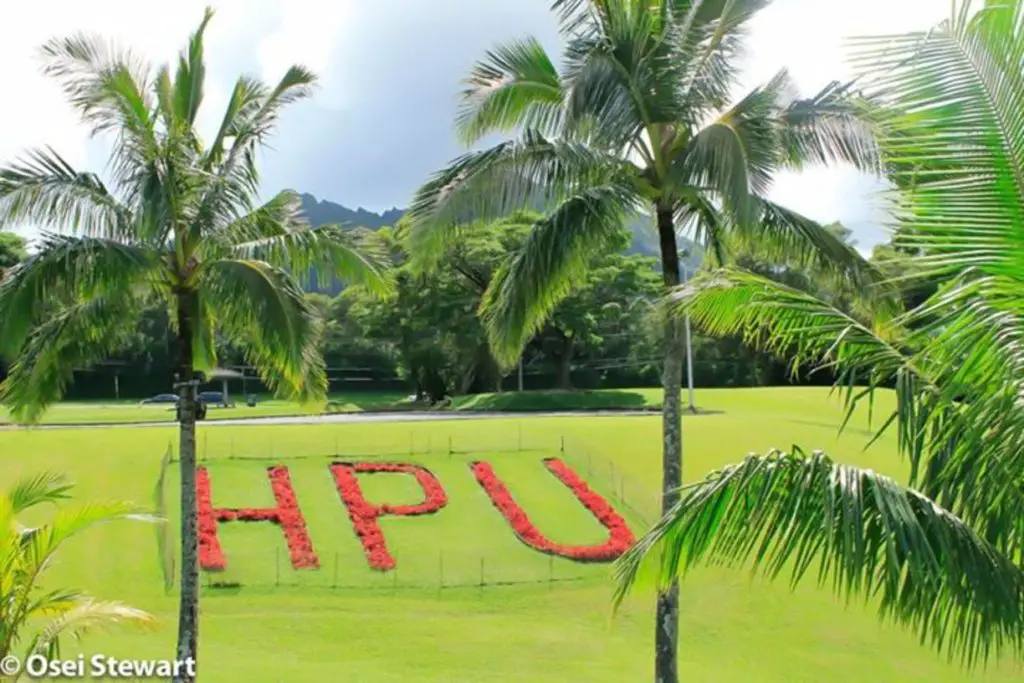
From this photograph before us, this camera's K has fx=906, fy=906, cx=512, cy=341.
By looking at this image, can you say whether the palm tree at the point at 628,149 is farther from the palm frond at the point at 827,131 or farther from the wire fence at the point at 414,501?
the wire fence at the point at 414,501

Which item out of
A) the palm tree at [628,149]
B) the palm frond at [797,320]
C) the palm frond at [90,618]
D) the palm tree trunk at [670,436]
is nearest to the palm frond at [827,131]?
the palm tree at [628,149]

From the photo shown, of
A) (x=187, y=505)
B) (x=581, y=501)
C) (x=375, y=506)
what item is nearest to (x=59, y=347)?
(x=187, y=505)

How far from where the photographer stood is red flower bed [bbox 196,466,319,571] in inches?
646

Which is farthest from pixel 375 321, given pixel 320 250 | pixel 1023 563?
pixel 1023 563

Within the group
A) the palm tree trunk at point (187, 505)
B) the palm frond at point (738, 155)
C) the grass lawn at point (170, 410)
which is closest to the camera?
the palm frond at point (738, 155)

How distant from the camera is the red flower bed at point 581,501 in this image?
1734cm

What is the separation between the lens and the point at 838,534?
4742mm

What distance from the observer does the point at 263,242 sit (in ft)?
36.6

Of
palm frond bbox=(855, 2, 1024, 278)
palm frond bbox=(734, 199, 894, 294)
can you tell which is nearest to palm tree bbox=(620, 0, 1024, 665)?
palm frond bbox=(855, 2, 1024, 278)

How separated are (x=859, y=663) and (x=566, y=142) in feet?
29.8

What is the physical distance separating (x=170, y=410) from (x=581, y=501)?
2965 cm

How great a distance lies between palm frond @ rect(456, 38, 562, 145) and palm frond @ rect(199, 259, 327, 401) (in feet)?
9.17

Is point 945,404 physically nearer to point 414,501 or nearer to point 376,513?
point 376,513

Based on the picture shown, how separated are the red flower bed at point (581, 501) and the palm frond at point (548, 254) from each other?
8.07m
